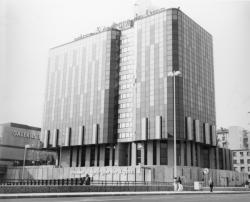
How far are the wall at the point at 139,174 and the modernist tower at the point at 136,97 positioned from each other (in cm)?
507

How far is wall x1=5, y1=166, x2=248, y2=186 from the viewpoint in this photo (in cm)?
7506

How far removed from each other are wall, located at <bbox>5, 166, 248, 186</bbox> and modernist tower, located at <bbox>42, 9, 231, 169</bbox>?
5066 mm

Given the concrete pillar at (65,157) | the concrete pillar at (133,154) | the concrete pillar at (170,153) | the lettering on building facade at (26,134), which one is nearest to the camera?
the concrete pillar at (170,153)

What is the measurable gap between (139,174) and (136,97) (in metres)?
21.1

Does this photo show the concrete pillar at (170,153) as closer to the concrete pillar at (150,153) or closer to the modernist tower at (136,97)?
the modernist tower at (136,97)

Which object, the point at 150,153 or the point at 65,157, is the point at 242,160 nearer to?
the point at 150,153

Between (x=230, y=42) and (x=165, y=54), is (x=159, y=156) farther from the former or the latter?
(x=230, y=42)

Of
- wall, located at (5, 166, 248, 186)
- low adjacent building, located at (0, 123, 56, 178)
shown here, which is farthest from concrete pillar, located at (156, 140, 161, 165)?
low adjacent building, located at (0, 123, 56, 178)

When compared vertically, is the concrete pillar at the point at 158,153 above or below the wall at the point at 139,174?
above

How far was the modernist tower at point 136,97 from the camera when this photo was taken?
274 feet

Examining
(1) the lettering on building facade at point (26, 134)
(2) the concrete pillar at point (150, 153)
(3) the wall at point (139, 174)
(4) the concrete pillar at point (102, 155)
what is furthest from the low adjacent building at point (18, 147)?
(2) the concrete pillar at point (150, 153)

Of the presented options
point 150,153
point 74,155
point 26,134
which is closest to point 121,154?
point 150,153

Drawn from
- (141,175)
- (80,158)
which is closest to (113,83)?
(80,158)

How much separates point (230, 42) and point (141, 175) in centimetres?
6392
